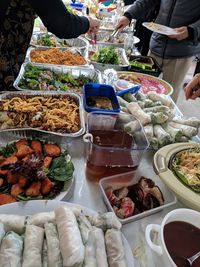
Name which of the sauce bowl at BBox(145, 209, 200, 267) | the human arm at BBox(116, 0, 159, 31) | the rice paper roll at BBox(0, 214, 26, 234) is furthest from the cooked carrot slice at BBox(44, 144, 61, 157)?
the human arm at BBox(116, 0, 159, 31)

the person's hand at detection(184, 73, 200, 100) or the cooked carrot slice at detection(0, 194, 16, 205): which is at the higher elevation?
the person's hand at detection(184, 73, 200, 100)

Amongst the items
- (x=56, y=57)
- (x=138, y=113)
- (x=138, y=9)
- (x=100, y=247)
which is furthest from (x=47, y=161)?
(x=138, y=9)

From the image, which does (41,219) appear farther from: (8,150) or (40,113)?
(40,113)

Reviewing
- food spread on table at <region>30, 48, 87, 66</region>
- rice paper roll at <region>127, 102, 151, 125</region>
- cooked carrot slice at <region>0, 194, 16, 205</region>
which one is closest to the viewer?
cooked carrot slice at <region>0, 194, 16, 205</region>

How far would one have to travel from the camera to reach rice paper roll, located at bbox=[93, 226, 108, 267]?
63 centimetres

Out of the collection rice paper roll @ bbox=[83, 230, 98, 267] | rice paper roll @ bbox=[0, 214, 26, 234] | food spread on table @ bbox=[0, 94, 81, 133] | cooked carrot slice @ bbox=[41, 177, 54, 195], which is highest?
rice paper roll @ bbox=[83, 230, 98, 267]

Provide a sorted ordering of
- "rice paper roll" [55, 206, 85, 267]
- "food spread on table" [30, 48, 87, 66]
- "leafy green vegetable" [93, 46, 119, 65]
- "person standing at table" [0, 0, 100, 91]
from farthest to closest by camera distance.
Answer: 1. "leafy green vegetable" [93, 46, 119, 65]
2. "food spread on table" [30, 48, 87, 66]
3. "person standing at table" [0, 0, 100, 91]
4. "rice paper roll" [55, 206, 85, 267]

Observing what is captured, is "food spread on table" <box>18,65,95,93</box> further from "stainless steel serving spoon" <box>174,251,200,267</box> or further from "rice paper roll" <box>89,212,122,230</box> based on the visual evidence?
"stainless steel serving spoon" <box>174,251,200,267</box>

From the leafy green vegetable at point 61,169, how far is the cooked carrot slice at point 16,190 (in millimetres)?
104

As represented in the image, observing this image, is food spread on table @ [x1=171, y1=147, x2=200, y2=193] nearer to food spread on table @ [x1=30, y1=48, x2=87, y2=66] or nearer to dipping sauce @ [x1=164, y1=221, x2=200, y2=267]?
dipping sauce @ [x1=164, y1=221, x2=200, y2=267]

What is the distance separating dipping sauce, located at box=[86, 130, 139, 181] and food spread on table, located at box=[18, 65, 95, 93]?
1.79 feet

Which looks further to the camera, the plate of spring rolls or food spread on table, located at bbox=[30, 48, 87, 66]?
food spread on table, located at bbox=[30, 48, 87, 66]

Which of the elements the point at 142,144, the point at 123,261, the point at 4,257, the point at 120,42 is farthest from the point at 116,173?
the point at 120,42

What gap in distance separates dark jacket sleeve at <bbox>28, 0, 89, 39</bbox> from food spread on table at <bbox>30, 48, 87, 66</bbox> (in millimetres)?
362
